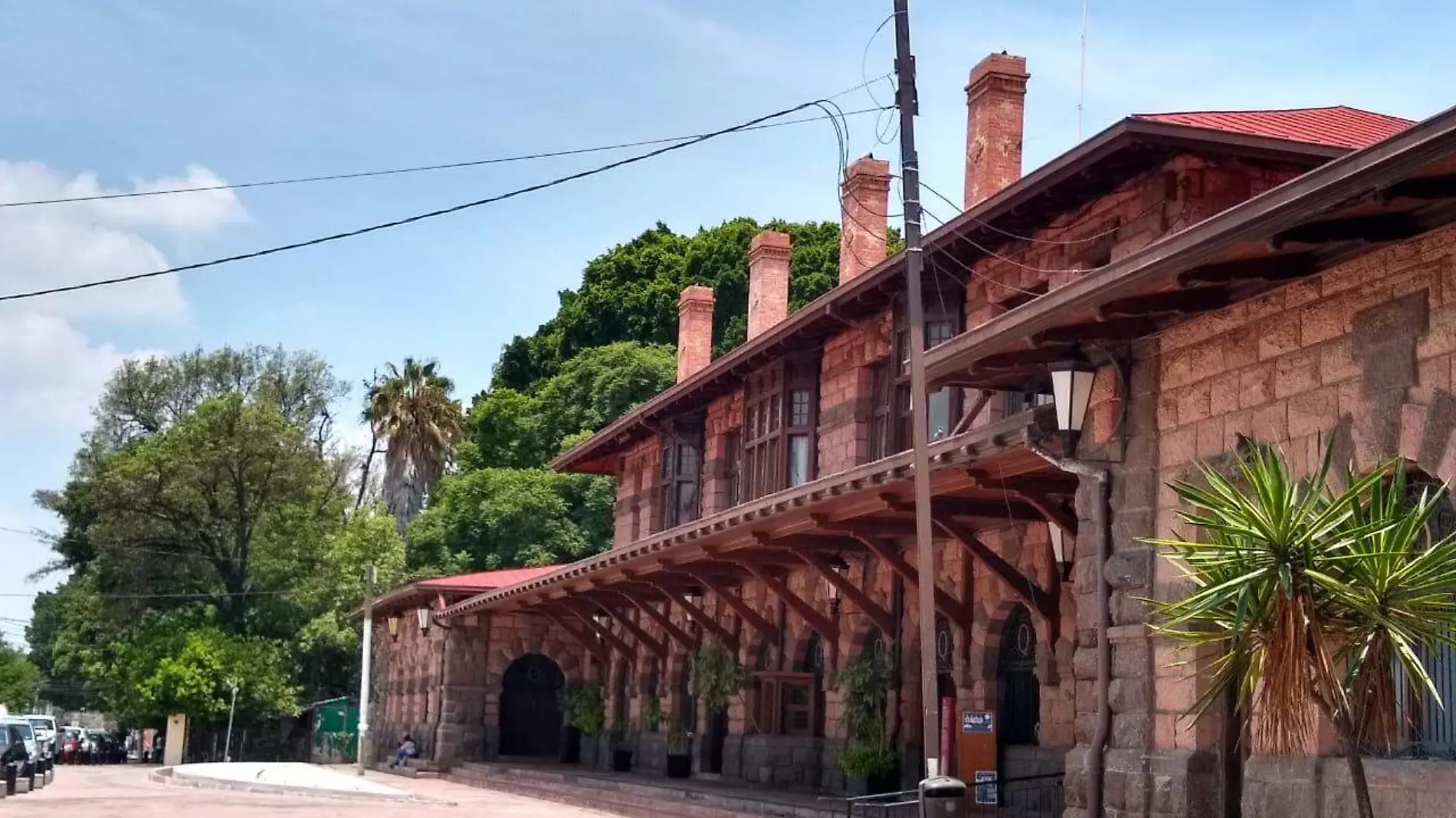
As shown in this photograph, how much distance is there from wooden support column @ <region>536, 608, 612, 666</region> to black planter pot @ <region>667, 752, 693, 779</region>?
505 cm

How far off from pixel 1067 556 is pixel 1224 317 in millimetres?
5347

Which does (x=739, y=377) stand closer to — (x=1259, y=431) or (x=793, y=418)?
(x=793, y=418)

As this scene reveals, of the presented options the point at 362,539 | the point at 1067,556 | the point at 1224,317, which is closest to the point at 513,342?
the point at 362,539

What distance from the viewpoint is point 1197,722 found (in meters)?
10.5

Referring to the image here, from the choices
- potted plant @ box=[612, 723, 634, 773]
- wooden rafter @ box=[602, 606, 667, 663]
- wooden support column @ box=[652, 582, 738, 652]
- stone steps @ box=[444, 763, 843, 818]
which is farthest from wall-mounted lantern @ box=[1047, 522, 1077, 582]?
potted plant @ box=[612, 723, 634, 773]

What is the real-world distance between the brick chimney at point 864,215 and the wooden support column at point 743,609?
611cm

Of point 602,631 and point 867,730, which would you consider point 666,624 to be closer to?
point 602,631

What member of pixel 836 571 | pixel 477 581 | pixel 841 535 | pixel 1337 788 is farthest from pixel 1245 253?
pixel 477 581

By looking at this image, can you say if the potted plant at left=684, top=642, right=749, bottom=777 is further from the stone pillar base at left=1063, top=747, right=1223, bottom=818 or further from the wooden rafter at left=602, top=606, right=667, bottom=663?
the stone pillar base at left=1063, top=747, right=1223, bottom=818

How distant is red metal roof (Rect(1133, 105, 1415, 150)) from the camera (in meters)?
14.6

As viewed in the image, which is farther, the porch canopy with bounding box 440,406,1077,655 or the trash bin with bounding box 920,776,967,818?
the porch canopy with bounding box 440,406,1077,655

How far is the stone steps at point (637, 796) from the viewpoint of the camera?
19.0m

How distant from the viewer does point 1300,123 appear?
51.3 ft

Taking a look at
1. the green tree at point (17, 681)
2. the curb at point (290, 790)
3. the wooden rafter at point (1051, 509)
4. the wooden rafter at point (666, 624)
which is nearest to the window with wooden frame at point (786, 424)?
the wooden rafter at point (666, 624)
